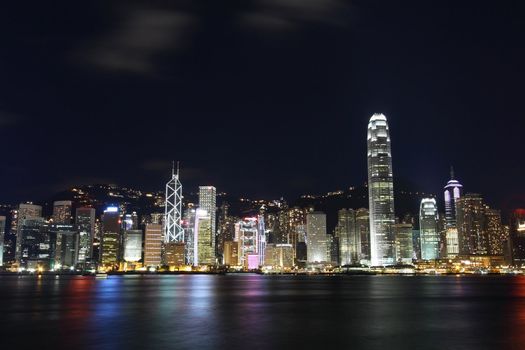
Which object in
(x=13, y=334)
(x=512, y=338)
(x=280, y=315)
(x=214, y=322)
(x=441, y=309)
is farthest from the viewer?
(x=441, y=309)

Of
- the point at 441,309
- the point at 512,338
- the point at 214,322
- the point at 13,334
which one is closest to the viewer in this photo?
Result: the point at 512,338

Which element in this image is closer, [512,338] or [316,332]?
[512,338]

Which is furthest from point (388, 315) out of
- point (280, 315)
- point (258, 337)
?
point (258, 337)

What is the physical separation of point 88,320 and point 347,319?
76.7 feet

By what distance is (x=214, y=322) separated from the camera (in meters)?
47.0

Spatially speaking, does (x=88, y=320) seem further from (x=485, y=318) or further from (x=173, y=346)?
(x=485, y=318)

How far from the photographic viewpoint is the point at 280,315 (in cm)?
5353

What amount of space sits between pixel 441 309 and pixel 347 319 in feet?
59.0

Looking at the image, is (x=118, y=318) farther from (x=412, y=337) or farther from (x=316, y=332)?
(x=412, y=337)

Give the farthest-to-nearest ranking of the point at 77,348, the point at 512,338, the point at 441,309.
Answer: the point at 441,309, the point at 512,338, the point at 77,348

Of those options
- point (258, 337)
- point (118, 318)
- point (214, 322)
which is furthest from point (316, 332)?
point (118, 318)

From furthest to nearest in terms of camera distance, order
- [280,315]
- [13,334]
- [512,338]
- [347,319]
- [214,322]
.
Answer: [280,315]
[347,319]
[214,322]
[13,334]
[512,338]

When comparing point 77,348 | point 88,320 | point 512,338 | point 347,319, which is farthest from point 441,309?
point 77,348

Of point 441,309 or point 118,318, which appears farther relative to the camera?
point 441,309
